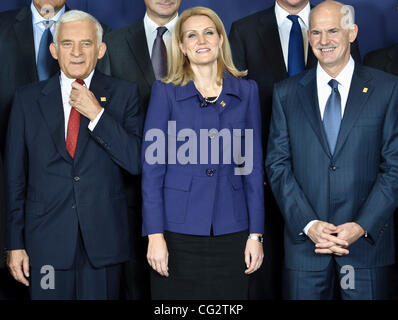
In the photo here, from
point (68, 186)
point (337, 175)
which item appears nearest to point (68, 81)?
point (68, 186)

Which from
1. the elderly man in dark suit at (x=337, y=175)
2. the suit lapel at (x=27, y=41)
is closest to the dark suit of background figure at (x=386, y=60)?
the elderly man in dark suit at (x=337, y=175)

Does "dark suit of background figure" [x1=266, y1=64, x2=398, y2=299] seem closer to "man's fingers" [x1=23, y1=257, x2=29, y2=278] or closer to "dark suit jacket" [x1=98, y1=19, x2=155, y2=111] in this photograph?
"dark suit jacket" [x1=98, y1=19, x2=155, y2=111]

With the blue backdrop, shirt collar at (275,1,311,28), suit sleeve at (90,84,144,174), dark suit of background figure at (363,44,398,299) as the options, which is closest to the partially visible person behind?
suit sleeve at (90,84,144,174)

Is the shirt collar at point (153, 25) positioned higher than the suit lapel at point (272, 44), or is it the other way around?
the shirt collar at point (153, 25)

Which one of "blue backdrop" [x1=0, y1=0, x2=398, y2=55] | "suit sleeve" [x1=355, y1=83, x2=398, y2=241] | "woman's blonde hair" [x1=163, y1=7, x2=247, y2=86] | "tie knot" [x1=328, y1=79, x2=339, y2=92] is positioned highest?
"blue backdrop" [x1=0, y1=0, x2=398, y2=55]

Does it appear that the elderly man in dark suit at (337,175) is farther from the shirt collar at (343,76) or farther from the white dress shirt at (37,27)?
the white dress shirt at (37,27)

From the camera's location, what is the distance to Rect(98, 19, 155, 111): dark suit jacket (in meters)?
3.91

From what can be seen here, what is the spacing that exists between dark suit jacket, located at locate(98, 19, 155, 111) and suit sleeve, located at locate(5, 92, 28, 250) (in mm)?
773

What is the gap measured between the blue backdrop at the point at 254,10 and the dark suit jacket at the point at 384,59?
15.5 inches

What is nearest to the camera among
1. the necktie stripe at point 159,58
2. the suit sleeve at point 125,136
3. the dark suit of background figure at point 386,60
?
the suit sleeve at point 125,136

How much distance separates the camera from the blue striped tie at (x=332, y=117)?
10.9 ft

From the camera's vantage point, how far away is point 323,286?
129 inches

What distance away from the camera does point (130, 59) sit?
155 inches

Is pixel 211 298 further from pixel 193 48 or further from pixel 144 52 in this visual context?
pixel 144 52
